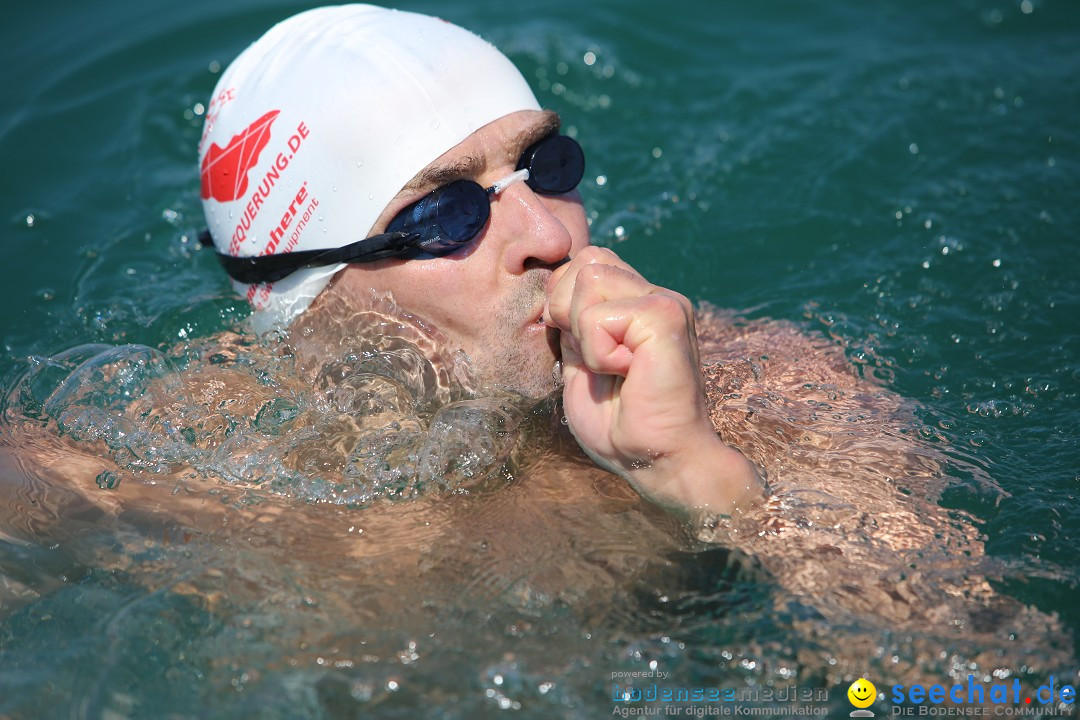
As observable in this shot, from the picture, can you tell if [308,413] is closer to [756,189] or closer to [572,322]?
[572,322]

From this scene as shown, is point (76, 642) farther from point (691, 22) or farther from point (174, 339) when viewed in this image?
point (691, 22)

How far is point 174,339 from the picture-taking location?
434cm

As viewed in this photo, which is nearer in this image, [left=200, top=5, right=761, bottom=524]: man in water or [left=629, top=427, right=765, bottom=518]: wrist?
[left=629, top=427, right=765, bottom=518]: wrist

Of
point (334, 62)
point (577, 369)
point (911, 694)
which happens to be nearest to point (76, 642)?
point (577, 369)

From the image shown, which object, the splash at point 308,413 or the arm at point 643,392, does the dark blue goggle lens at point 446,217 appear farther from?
the arm at point 643,392

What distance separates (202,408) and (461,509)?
1054mm

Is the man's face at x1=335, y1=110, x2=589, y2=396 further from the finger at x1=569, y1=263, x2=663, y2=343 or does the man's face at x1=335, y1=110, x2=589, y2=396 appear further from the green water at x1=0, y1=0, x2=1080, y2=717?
the green water at x1=0, y1=0, x2=1080, y2=717

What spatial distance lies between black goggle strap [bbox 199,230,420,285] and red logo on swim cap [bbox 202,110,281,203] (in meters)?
0.25

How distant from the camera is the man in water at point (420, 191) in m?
3.27

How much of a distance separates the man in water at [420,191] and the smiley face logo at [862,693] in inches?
23.8

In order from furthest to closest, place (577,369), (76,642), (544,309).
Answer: (544,309) < (577,369) < (76,642)

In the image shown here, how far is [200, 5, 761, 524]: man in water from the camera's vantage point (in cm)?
327

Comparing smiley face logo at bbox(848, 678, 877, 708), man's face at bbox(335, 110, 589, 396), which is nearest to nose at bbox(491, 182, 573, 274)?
man's face at bbox(335, 110, 589, 396)

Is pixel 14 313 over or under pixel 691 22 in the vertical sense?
under
